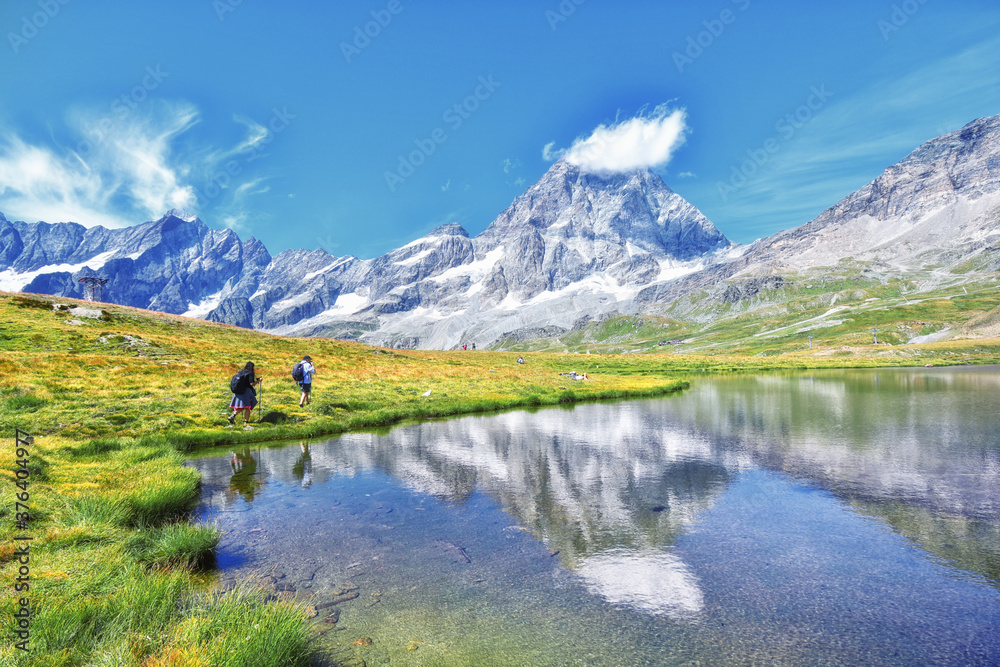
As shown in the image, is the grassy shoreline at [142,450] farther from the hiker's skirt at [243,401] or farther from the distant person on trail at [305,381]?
the hiker's skirt at [243,401]

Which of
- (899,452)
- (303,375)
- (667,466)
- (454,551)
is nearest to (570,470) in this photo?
(667,466)

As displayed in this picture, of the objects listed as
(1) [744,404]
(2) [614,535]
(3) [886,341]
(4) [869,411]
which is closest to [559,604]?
(2) [614,535]

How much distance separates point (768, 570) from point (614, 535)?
3.18 metres

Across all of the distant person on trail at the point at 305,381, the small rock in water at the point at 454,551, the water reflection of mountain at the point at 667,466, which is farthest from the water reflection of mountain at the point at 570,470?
the distant person on trail at the point at 305,381

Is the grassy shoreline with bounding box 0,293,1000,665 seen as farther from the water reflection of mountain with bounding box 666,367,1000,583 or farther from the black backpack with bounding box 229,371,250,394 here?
the water reflection of mountain with bounding box 666,367,1000,583

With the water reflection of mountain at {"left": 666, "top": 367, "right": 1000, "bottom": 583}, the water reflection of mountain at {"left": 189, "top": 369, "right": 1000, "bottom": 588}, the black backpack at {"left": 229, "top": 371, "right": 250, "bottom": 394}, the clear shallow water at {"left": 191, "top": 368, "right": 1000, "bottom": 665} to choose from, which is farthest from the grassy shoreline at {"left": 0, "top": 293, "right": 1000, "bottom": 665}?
the water reflection of mountain at {"left": 666, "top": 367, "right": 1000, "bottom": 583}

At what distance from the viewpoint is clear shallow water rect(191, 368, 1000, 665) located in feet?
22.6

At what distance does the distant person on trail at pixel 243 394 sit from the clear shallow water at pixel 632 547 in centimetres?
438

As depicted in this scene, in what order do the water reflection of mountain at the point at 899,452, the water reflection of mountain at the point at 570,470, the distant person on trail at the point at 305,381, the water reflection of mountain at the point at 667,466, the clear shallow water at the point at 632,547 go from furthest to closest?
the distant person on trail at the point at 305,381 → the water reflection of mountain at the point at 570,470 → the water reflection of mountain at the point at 667,466 → the water reflection of mountain at the point at 899,452 → the clear shallow water at the point at 632,547

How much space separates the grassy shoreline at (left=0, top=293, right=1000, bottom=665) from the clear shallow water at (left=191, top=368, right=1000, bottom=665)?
60.9 inches

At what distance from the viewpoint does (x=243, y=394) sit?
2427 centimetres

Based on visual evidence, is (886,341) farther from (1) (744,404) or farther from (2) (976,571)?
(2) (976,571)

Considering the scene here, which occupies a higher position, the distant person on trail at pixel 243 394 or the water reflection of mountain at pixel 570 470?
the distant person on trail at pixel 243 394

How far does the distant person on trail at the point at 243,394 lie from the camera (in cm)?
2372
